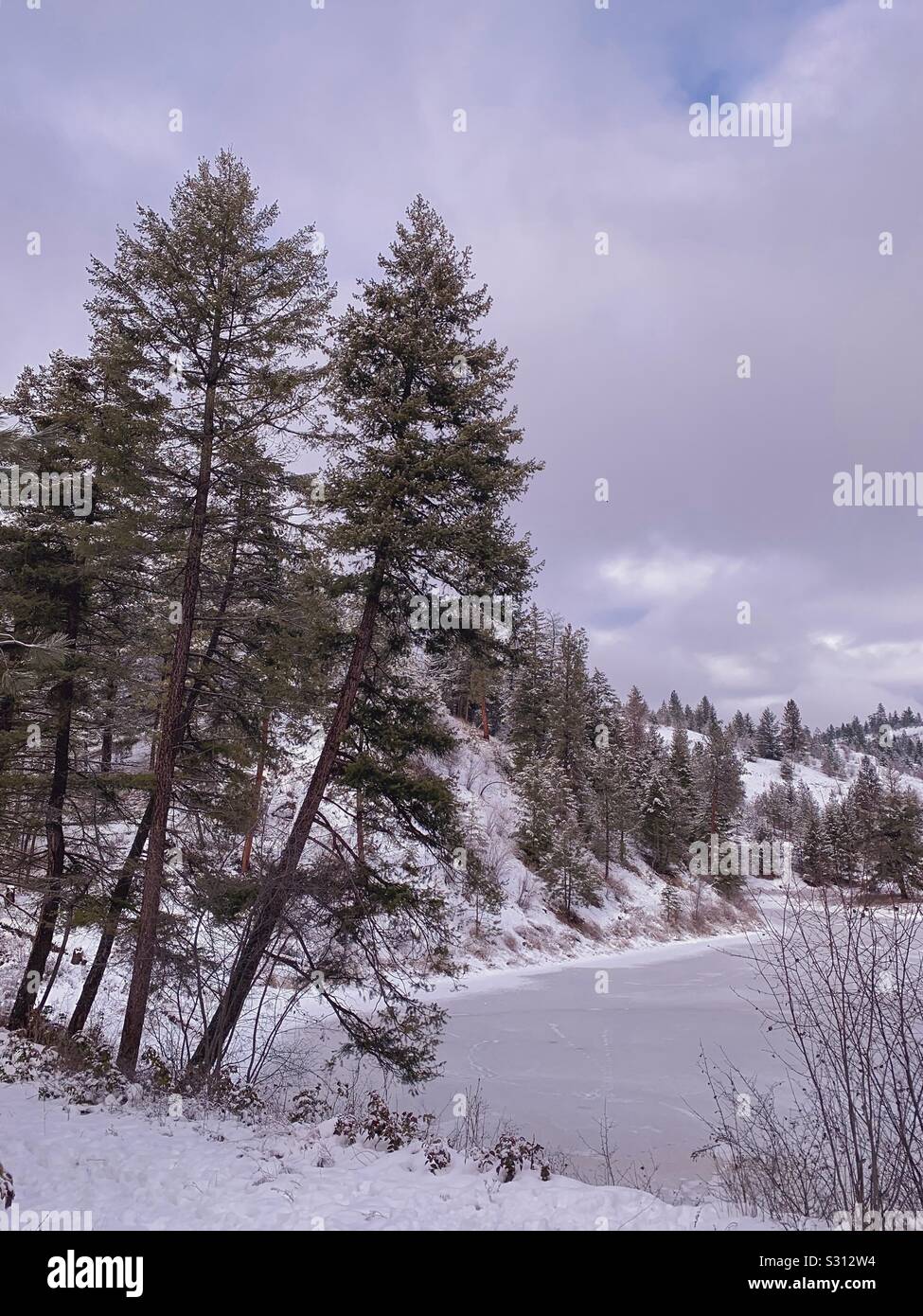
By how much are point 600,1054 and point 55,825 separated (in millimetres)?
12474

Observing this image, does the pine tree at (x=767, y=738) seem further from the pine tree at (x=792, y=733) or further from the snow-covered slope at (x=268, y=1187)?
the snow-covered slope at (x=268, y=1187)

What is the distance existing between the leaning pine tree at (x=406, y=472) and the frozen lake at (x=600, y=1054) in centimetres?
532

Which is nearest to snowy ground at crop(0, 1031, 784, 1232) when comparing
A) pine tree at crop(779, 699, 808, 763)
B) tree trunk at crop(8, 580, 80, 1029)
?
tree trunk at crop(8, 580, 80, 1029)

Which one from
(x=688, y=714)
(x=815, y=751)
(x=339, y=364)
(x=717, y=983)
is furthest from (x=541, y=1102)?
(x=815, y=751)

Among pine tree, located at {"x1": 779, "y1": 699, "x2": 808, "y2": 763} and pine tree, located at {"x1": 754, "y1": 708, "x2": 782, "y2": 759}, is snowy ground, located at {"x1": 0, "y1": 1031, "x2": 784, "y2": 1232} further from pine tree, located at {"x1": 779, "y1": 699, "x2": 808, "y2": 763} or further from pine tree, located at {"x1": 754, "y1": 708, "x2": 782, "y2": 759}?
pine tree, located at {"x1": 754, "y1": 708, "x2": 782, "y2": 759}

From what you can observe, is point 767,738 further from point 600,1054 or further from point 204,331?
point 204,331

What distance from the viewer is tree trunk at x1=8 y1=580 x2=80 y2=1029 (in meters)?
12.4

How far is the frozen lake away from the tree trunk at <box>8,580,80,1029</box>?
728 cm

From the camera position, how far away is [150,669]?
12094 mm

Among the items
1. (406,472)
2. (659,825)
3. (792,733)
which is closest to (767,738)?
(792,733)

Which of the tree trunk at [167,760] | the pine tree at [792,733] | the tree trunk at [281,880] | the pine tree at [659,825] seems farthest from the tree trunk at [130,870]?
the pine tree at [792,733]

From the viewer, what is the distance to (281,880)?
10180mm
